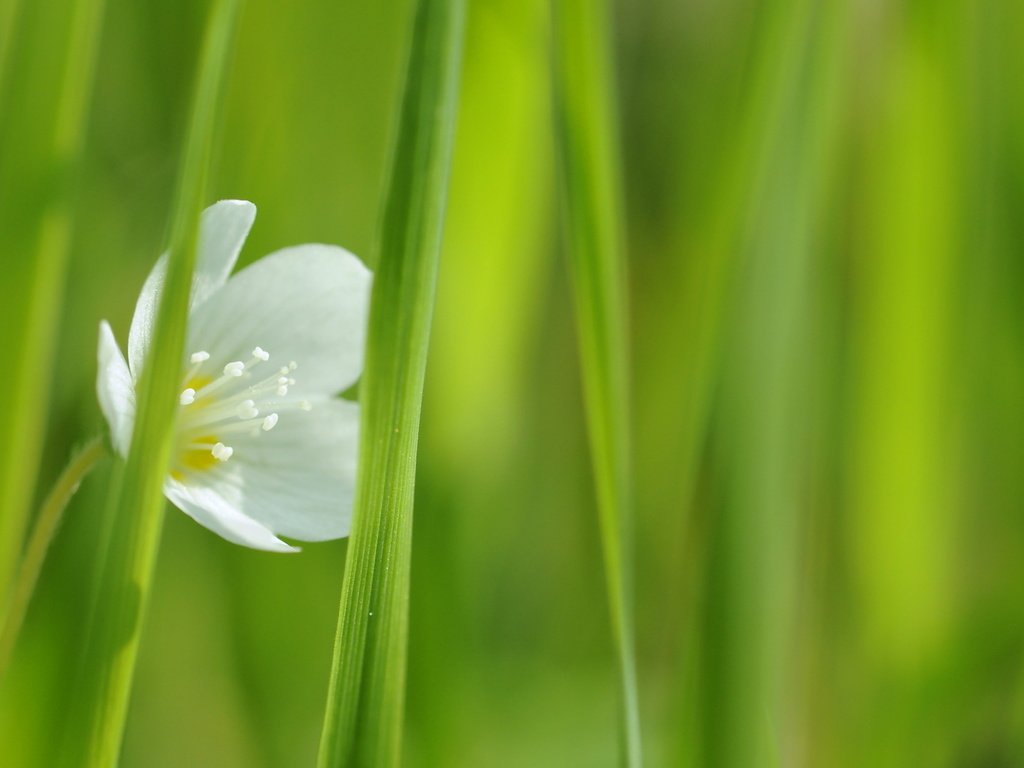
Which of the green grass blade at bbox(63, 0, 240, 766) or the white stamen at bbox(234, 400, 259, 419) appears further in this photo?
the white stamen at bbox(234, 400, 259, 419)

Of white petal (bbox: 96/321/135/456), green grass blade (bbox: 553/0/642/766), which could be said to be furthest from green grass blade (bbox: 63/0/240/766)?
green grass blade (bbox: 553/0/642/766)

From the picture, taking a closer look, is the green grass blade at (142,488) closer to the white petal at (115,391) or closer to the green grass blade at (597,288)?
the white petal at (115,391)

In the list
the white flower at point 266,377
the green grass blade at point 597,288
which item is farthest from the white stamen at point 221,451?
the green grass blade at point 597,288

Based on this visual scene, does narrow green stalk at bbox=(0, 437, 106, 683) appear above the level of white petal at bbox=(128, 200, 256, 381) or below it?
below

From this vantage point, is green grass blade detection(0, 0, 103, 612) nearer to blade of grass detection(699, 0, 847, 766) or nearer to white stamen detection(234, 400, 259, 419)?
white stamen detection(234, 400, 259, 419)

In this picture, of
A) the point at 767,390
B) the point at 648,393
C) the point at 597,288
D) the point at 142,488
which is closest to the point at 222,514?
the point at 142,488

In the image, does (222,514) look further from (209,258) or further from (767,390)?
(767,390)
